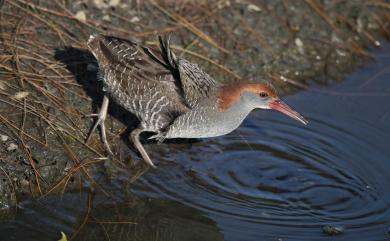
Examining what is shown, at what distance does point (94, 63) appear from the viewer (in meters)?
7.64

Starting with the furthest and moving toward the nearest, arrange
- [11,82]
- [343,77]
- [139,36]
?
1. [343,77]
2. [139,36]
3. [11,82]

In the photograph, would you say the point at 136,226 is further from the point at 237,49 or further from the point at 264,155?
the point at 237,49

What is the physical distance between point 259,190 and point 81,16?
294 cm

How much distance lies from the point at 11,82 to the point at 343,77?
399cm

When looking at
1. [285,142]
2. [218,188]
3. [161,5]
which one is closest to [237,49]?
[161,5]

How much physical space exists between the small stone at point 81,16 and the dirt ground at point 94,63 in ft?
0.07

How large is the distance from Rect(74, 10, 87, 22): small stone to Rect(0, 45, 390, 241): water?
182 cm

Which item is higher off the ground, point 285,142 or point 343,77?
point 343,77

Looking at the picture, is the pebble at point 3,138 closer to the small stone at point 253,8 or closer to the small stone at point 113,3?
the small stone at point 113,3

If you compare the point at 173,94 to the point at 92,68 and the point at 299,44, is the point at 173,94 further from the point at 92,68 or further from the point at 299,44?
the point at 299,44

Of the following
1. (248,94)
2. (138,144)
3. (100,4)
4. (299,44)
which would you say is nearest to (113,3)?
(100,4)

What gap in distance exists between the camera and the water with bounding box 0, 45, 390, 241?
604 cm

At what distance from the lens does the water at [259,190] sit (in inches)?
238

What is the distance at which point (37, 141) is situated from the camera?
6695mm
